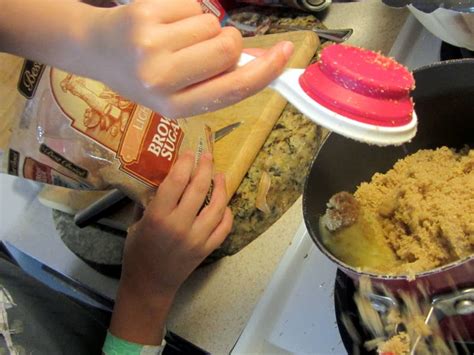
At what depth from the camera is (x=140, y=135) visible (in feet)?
1.91

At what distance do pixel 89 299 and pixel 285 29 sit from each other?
472 millimetres

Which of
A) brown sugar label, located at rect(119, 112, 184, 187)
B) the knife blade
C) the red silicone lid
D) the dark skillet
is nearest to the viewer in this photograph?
the red silicone lid

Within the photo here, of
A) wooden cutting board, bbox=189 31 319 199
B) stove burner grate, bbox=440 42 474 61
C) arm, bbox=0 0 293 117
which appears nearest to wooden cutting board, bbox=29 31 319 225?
wooden cutting board, bbox=189 31 319 199

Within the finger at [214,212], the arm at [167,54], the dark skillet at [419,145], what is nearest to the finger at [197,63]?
the arm at [167,54]

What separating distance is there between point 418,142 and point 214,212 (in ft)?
0.77

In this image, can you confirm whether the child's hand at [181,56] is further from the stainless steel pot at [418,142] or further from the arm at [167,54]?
the stainless steel pot at [418,142]

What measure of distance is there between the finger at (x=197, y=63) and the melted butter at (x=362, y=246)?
0.18 m

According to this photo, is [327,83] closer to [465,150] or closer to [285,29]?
[465,150]

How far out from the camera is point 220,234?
2.04 feet

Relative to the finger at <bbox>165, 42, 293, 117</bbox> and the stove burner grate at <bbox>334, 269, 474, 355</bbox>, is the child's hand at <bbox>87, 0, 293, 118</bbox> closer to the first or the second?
the finger at <bbox>165, 42, 293, 117</bbox>

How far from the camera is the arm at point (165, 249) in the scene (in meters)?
0.61

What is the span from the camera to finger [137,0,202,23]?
1.20ft

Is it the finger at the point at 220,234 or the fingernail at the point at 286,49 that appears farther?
the finger at the point at 220,234

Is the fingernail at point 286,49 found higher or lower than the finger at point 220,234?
higher
